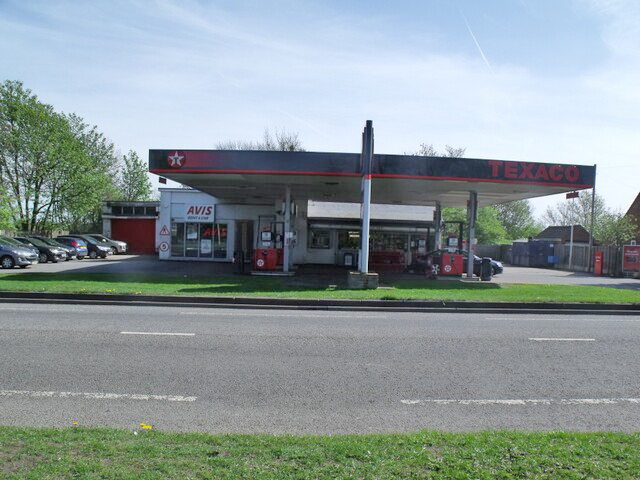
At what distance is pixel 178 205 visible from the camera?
31.4m

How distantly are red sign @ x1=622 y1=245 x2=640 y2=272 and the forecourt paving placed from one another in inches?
839

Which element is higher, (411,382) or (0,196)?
(0,196)

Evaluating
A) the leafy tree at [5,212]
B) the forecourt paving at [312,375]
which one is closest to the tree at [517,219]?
the leafy tree at [5,212]

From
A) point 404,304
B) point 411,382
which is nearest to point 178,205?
point 404,304

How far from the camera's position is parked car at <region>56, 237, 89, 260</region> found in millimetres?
32375

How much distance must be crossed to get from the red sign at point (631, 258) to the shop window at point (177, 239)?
27185 mm

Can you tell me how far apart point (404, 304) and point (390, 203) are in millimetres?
19001

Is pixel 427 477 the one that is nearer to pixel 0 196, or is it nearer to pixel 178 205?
pixel 178 205

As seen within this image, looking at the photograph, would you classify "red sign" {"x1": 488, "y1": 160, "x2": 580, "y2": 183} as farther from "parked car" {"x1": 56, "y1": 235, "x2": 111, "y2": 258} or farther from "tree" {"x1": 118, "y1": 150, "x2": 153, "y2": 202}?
"tree" {"x1": 118, "y1": 150, "x2": 153, "y2": 202}

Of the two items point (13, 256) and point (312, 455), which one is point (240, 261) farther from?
point (312, 455)

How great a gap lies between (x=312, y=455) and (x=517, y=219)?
76727 millimetres

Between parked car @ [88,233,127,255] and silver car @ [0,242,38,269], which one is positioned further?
parked car @ [88,233,127,255]

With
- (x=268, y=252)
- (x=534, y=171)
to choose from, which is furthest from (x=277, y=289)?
(x=534, y=171)

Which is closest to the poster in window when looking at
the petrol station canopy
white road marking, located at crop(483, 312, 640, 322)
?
the petrol station canopy
